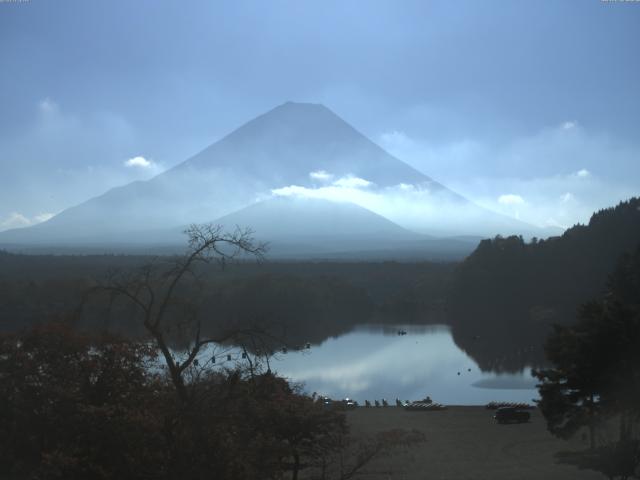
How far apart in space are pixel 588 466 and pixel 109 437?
4.83 meters

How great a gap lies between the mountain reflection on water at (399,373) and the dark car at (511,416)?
11.0 feet

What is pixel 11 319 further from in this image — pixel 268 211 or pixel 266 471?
pixel 268 211

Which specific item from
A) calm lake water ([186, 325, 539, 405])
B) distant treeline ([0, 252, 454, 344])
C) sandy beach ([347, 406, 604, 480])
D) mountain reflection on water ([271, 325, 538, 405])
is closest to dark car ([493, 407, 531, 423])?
sandy beach ([347, 406, 604, 480])

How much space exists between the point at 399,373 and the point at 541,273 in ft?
67.0

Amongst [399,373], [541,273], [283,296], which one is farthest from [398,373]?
[541,273]

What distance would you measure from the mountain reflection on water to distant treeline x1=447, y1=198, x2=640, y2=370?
318 inches

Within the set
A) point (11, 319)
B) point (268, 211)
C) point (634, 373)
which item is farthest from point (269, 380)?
point (268, 211)

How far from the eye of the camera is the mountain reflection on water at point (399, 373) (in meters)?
15.5

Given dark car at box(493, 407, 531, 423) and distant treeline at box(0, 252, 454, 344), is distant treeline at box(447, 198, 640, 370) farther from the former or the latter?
dark car at box(493, 407, 531, 423)

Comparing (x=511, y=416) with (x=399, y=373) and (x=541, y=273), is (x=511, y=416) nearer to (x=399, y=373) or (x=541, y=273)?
(x=399, y=373)

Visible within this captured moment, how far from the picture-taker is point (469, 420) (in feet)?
37.8

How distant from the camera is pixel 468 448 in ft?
31.2

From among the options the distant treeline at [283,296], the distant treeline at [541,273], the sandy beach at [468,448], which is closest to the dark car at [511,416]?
the sandy beach at [468,448]

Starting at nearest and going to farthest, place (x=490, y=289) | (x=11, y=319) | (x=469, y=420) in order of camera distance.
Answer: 1. (x=469, y=420)
2. (x=11, y=319)
3. (x=490, y=289)
